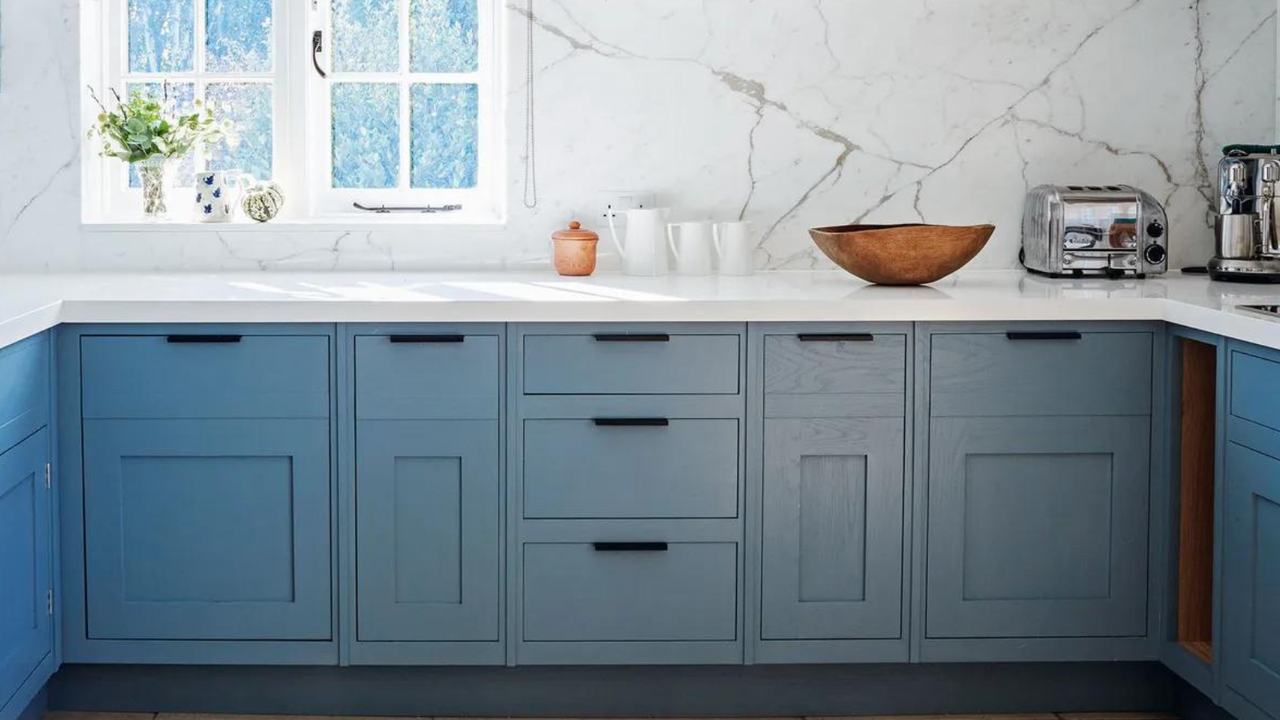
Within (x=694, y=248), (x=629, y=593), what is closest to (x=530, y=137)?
(x=694, y=248)

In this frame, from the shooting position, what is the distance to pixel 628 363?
290 centimetres

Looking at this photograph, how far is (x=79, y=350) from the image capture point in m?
2.87

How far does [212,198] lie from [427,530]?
1.21 meters

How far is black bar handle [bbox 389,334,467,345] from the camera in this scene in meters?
2.88

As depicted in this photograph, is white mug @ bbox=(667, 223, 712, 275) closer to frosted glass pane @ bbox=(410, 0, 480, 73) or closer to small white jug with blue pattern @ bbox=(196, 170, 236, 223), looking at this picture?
frosted glass pane @ bbox=(410, 0, 480, 73)

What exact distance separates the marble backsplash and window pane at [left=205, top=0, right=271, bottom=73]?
33 cm

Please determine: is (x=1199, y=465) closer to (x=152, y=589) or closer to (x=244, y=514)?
(x=244, y=514)

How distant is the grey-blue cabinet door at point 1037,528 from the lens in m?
2.94

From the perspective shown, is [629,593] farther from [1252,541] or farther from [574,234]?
[1252,541]

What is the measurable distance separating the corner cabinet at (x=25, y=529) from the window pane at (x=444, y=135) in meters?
1.20

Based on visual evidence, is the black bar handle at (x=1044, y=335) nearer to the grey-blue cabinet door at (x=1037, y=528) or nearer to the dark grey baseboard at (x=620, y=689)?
→ the grey-blue cabinet door at (x=1037, y=528)

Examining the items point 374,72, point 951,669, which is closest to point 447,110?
point 374,72

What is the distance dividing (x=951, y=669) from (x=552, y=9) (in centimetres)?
185

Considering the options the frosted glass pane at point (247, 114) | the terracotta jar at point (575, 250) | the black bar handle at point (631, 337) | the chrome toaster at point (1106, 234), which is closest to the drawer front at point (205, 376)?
the black bar handle at point (631, 337)
